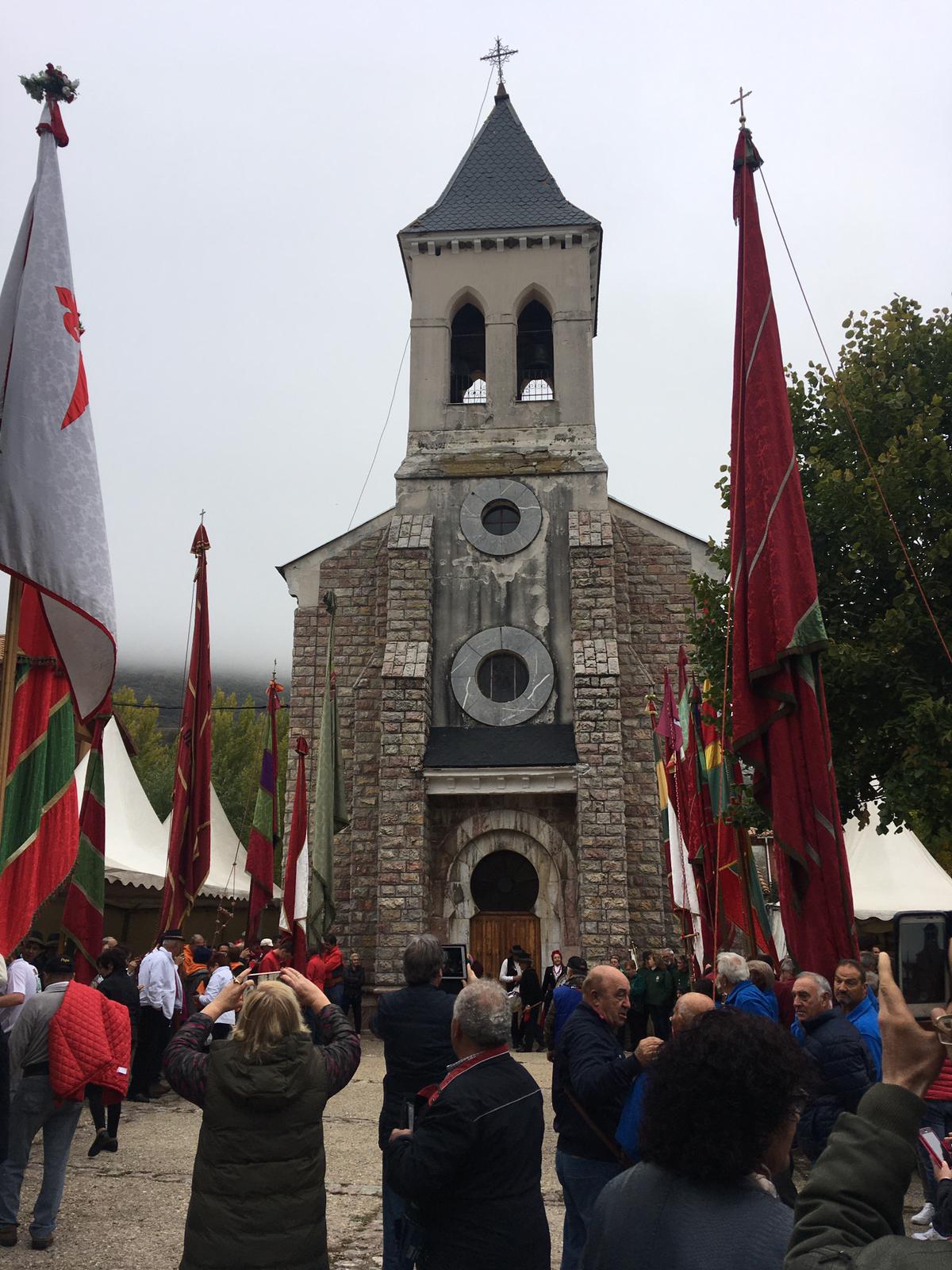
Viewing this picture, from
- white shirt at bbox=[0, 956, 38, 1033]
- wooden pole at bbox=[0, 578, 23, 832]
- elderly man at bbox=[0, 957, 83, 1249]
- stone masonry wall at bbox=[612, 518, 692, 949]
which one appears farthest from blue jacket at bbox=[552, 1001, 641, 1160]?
stone masonry wall at bbox=[612, 518, 692, 949]

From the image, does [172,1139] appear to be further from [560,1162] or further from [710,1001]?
[710,1001]

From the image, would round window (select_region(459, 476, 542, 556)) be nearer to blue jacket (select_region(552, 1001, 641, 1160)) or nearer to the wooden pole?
the wooden pole

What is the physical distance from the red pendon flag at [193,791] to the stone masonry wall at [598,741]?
835 centimetres

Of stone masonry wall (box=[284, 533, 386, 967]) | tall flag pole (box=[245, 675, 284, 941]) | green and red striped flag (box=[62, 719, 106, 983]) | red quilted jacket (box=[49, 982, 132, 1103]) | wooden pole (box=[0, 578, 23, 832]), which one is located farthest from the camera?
stone masonry wall (box=[284, 533, 386, 967])

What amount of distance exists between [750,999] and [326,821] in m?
10.9

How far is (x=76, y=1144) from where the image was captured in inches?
350

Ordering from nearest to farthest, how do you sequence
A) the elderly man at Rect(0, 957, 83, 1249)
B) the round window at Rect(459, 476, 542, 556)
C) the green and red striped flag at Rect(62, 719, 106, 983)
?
the elderly man at Rect(0, 957, 83, 1249)
the green and red striped flag at Rect(62, 719, 106, 983)
the round window at Rect(459, 476, 542, 556)

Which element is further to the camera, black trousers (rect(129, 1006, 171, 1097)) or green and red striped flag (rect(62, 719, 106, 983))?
black trousers (rect(129, 1006, 171, 1097))

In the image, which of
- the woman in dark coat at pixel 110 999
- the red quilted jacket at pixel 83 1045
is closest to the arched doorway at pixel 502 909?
the woman in dark coat at pixel 110 999

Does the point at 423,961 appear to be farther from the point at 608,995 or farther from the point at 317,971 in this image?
the point at 317,971

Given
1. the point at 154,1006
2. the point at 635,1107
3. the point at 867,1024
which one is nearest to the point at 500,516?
the point at 154,1006

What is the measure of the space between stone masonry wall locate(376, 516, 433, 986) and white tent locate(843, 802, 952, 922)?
7.56 meters

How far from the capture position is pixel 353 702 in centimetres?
2134

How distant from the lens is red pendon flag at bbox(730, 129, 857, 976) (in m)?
5.33
